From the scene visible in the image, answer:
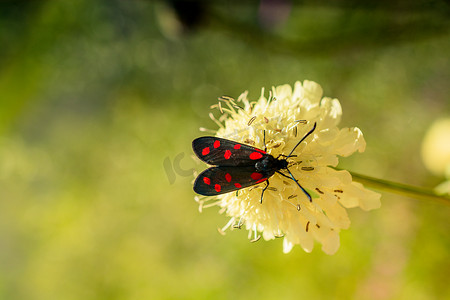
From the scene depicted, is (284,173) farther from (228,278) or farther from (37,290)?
(37,290)

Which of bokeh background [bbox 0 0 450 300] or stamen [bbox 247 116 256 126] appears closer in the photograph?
stamen [bbox 247 116 256 126]

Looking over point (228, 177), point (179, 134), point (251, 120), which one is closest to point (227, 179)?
point (228, 177)

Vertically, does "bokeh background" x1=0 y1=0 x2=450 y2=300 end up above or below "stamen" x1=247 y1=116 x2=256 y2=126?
below

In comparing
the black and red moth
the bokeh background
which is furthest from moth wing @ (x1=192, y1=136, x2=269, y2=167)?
the bokeh background

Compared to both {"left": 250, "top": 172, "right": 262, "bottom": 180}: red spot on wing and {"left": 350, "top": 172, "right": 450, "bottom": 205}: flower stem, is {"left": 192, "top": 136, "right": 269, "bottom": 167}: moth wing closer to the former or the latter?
{"left": 250, "top": 172, "right": 262, "bottom": 180}: red spot on wing

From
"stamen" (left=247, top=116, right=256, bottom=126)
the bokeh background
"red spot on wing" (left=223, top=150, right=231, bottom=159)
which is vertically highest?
"stamen" (left=247, top=116, right=256, bottom=126)

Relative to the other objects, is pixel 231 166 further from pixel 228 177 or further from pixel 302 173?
pixel 302 173
